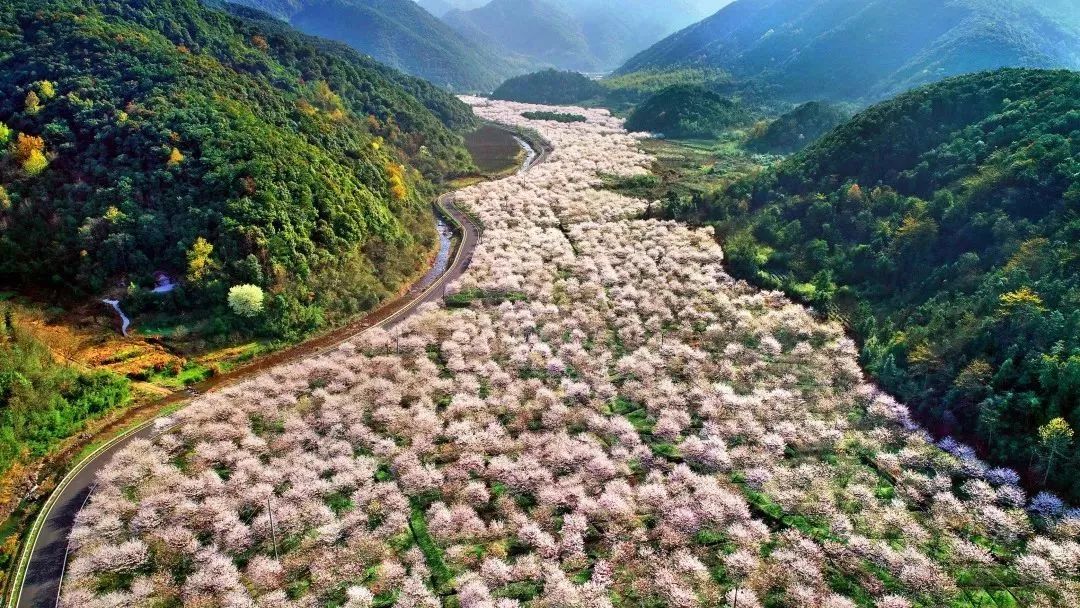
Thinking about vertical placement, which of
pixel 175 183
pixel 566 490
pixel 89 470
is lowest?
pixel 566 490

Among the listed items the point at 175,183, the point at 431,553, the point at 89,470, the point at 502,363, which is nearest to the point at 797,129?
the point at 502,363

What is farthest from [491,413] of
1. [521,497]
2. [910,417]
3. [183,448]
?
[910,417]

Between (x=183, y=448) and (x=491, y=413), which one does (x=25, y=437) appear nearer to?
(x=183, y=448)

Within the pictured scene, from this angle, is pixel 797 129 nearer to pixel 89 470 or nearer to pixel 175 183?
pixel 175 183

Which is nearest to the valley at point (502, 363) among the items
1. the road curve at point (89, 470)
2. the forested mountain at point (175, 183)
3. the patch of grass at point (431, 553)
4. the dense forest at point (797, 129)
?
the patch of grass at point (431, 553)

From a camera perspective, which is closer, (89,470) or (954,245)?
(89,470)

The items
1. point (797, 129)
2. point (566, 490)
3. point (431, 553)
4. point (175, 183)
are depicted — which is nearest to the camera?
point (431, 553)

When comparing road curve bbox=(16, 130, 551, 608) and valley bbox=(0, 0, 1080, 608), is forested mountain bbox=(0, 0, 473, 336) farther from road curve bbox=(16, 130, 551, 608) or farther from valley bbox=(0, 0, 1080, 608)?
road curve bbox=(16, 130, 551, 608)
